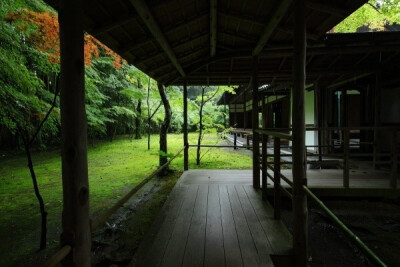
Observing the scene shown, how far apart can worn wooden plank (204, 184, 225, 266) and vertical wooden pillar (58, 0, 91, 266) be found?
1.35 m

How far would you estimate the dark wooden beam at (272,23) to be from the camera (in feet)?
9.48

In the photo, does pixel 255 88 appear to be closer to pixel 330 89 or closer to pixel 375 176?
pixel 375 176

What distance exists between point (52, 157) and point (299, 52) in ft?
44.4

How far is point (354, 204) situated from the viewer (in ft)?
16.2

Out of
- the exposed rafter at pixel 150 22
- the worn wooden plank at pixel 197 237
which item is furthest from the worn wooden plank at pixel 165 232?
the exposed rafter at pixel 150 22

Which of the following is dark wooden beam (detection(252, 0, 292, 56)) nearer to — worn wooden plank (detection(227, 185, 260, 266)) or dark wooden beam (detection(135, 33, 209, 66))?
dark wooden beam (detection(135, 33, 209, 66))

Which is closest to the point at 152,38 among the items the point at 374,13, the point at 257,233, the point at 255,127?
the point at 255,127

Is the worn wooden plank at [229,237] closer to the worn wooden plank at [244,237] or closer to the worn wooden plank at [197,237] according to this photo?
the worn wooden plank at [244,237]

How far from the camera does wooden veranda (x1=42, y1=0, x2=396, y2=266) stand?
162cm

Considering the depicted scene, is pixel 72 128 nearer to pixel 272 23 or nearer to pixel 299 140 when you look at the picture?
Result: pixel 299 140

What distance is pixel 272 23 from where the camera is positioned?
332cm

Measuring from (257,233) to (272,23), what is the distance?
299 cm

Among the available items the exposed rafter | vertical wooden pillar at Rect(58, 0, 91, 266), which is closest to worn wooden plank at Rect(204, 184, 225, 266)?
vertical wooden pillar at Rect(58, 0, 91, 266)

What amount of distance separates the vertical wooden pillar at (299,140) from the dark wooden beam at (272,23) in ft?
1.54
